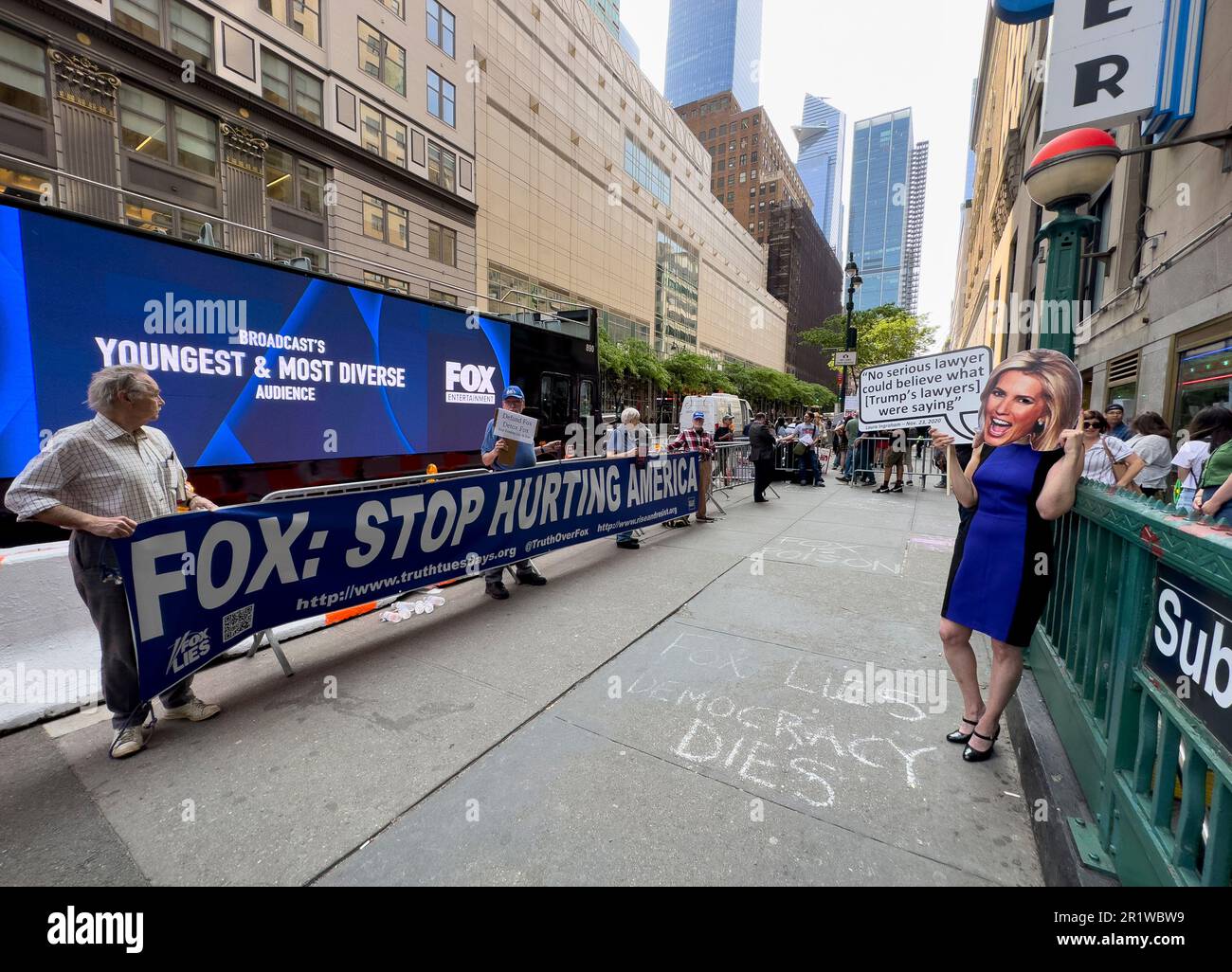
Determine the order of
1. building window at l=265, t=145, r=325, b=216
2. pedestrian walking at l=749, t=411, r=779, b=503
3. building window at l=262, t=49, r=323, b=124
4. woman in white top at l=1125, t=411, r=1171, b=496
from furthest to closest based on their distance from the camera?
1. building window at l=265, t=145, r=325, b=216
2. building window at l=262, t=49, r=323, b=124
3. pedestrian walking at l=749, t=411, r=779, b=503
4. woman in white top at l=1125, t=411, r=1171, b=496

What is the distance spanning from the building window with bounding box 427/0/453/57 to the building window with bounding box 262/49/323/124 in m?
8.88

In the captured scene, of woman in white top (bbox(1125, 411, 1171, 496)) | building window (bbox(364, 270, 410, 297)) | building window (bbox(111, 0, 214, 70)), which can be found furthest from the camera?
building window (bbox(111, 0, 214, 70))

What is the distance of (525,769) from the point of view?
2896 mm

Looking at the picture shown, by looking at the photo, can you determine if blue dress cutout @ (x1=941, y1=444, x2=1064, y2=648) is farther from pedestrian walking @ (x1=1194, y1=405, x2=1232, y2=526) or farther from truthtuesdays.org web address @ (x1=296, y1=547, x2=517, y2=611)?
truthtuesdays.org web address @ (x1=296, y1=547, x2=517, y2=611)

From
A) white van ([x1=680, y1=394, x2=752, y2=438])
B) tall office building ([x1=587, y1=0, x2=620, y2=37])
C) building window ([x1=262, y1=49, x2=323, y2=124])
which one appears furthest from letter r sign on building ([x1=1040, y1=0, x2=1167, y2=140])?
tall office building ([x1=587, y1=0, x2=620, y2=37])

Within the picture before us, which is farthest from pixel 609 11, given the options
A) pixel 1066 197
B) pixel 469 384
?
pixel 1066 197

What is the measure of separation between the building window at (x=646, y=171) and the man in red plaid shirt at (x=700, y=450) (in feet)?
163

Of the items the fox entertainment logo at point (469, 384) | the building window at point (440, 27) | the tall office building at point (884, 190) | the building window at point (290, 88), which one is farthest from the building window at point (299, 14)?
the tall office building at point (884, 190)

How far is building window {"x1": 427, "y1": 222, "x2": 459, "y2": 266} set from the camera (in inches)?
1203

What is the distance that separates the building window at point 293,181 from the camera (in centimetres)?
2341

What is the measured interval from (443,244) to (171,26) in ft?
43.6

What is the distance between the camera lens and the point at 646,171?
56.1 meters
